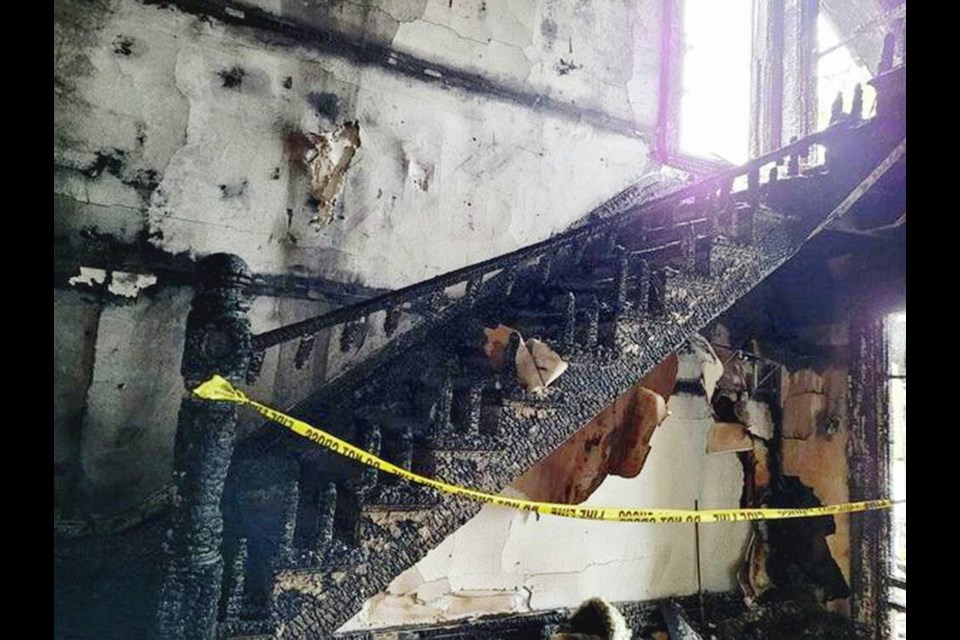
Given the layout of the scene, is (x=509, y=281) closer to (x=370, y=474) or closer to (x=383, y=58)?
(x=383, y=58)

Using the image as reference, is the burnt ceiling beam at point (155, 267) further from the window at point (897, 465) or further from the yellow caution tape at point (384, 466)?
the window at point (897, 465)

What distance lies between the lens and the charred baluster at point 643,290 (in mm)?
4512

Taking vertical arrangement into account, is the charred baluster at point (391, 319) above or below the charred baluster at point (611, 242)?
below

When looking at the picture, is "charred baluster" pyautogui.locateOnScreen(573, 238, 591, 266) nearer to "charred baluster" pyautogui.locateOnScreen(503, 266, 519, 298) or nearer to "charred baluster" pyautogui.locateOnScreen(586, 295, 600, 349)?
"charred baluster" pyautogui.locateOnScreen(503, 266, 519, 298)

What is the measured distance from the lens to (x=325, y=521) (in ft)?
10.5

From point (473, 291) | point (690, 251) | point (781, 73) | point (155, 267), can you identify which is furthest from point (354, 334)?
point (781, 73)

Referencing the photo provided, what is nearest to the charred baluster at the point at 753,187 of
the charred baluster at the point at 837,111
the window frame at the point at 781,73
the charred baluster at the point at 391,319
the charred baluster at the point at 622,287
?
the charred baluster at the point at 837,111

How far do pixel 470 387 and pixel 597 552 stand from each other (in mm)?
3885

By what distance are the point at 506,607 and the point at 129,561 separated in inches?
137

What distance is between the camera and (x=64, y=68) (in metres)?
4.56

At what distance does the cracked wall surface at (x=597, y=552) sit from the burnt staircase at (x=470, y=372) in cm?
182

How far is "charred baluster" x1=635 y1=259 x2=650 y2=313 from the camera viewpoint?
14.8 ft

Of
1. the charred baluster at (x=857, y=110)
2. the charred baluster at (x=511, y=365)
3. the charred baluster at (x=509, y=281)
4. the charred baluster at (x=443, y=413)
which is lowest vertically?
the charred baluster at (x=443, y=413)
